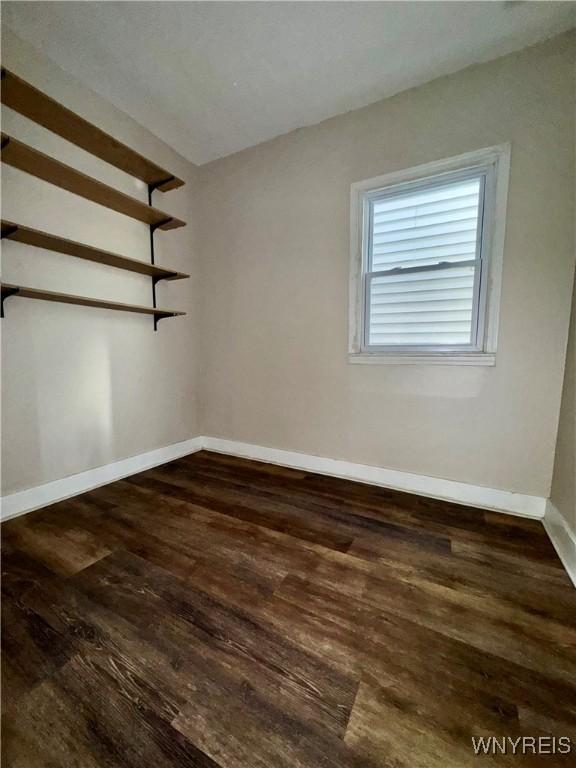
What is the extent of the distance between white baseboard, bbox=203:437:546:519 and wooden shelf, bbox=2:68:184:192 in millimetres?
2244

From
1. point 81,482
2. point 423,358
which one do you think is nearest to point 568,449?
point 423,358

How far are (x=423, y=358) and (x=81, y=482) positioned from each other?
2465mm

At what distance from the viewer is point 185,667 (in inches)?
33.4

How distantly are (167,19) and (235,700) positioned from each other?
2.90 m

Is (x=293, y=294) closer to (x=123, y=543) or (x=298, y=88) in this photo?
(x=298, y=88)

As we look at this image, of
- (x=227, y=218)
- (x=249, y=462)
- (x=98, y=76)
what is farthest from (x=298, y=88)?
(x=249, y=462)

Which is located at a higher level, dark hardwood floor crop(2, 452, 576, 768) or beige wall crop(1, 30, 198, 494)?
beige wall crop(1, 30, 198, 494)

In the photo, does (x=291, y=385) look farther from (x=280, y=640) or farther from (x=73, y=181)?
(x=73, y=181)

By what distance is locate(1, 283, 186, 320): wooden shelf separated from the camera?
1536 mm

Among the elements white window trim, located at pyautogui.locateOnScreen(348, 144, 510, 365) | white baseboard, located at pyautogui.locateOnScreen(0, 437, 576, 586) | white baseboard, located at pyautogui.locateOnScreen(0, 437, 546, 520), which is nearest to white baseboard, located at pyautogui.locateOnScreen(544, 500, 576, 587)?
white baseboard, located at pyautogui.locateOnScreen(0, 437, 576, 586)

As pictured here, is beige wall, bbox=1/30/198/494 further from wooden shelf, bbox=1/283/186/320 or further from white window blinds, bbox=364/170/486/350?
white window blinds, bbox=364/170/486/350

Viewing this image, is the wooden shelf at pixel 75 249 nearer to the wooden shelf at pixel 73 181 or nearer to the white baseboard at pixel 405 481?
the wooden shelf at pixel 73 181

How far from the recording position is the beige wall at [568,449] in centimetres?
142

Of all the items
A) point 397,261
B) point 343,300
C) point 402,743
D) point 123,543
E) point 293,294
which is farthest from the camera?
point 293,294
